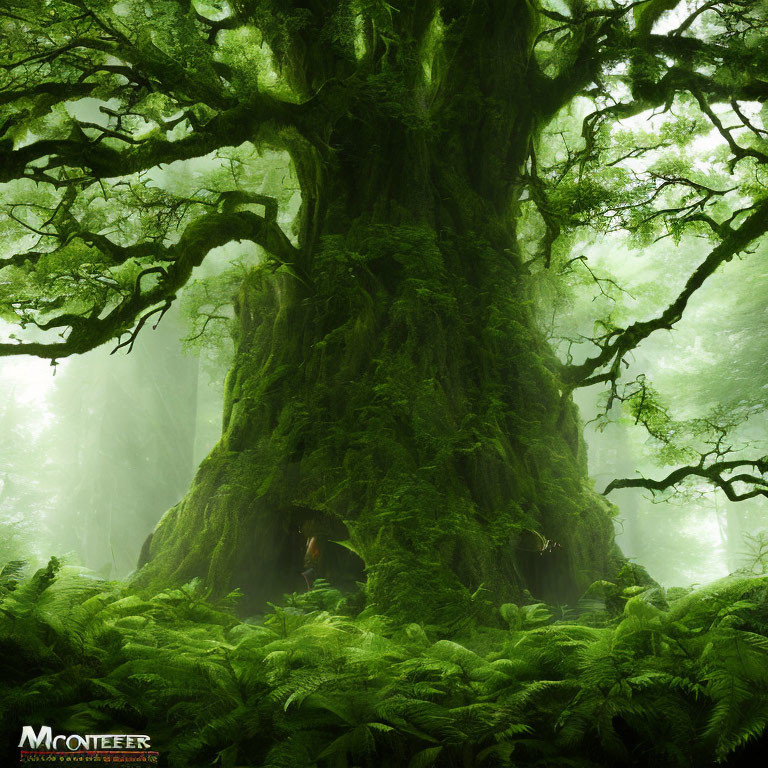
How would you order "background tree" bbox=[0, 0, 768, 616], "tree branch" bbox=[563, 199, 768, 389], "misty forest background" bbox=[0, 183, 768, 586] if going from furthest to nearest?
"misty forest background" bbox=[0, 183, 768, 586]
"tree branch" bbox=[563, 199, 768, 389]
"background tree" bbox=[0, 0, 768, 616]

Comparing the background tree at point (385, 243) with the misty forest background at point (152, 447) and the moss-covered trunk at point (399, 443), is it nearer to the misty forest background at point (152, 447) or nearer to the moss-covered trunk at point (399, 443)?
the moss-covered trunk at point (399, 443)

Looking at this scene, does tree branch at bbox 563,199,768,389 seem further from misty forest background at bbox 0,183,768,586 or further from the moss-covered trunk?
misty forest background at bbox 0,183,768,586

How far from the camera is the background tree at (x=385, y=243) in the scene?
641 centimetres

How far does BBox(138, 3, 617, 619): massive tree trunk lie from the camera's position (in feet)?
21.5

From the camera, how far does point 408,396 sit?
704cm

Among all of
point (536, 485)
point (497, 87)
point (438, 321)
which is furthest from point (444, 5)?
point (536, 485)

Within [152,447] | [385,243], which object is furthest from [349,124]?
[152,447]

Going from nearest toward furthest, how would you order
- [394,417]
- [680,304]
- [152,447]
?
[394,417] < [680,304] < [152,447]

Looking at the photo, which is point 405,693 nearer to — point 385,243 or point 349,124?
point 385,243

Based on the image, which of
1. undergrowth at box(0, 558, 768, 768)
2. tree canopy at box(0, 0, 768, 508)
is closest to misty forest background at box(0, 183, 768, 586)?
tree canopy at box(0, 0, 768, 508)

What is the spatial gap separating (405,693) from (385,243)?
5996mm

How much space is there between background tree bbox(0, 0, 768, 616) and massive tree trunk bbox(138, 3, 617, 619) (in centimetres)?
3

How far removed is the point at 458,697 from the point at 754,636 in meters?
1.45

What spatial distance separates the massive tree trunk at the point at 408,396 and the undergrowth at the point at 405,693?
253cm
